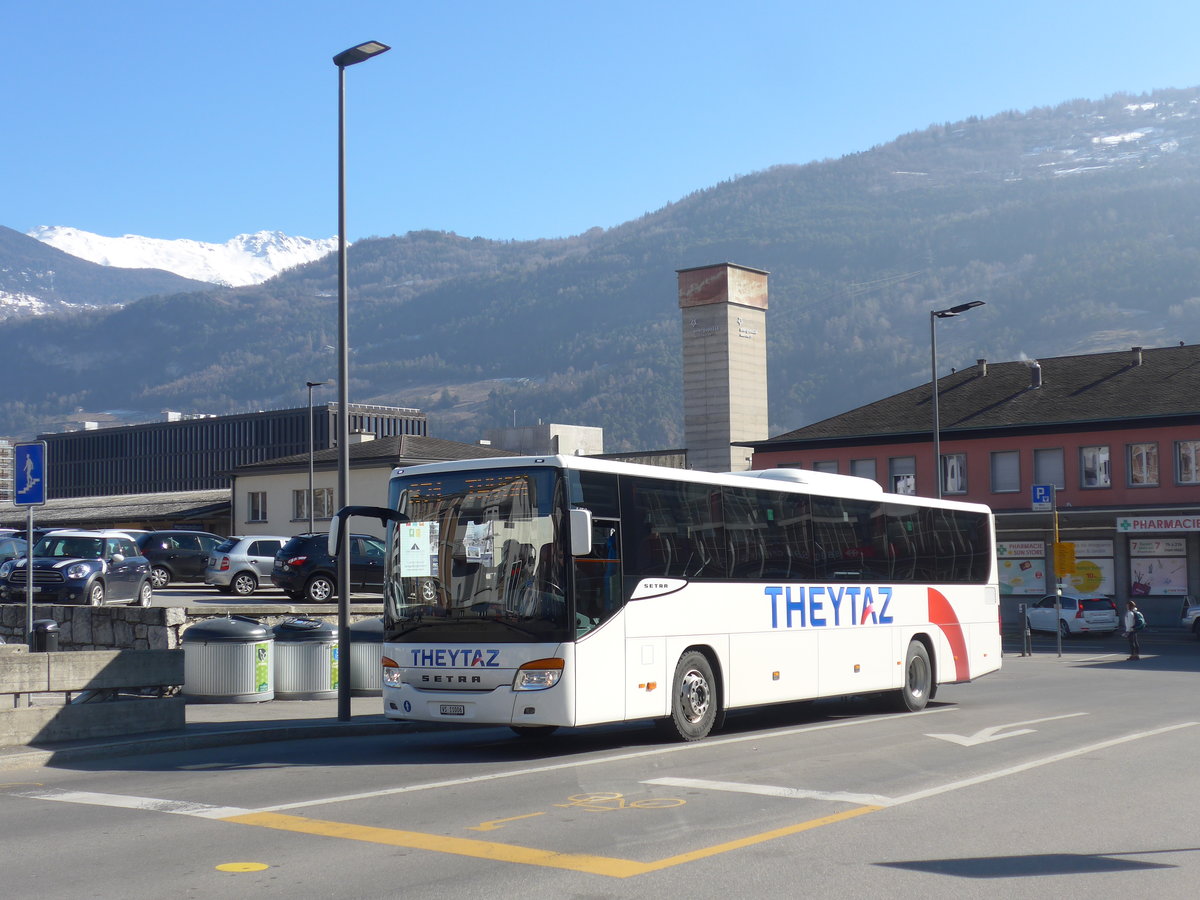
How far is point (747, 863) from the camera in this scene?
8234mm

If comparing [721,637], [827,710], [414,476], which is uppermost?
[414,476]

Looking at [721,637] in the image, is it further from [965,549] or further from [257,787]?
[965,549]

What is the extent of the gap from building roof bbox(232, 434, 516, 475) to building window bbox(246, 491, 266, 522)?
1.03 meters

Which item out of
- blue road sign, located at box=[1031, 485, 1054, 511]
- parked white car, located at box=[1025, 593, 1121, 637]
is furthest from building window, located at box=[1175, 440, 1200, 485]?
blue road sign, located at box=[1031, 485, 1054, 511]

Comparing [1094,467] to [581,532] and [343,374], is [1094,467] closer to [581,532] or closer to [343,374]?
[343,374]

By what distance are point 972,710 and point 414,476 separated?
30.5 feet

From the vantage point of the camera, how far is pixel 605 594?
547 inches

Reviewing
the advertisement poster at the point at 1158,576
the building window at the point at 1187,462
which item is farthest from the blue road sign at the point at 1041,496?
the advertisement poster at the point at 1158,576

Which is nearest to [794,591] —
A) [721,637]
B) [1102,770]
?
[721,637]

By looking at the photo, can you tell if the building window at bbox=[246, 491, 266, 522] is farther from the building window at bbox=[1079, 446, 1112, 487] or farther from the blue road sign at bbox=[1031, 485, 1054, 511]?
the blue road sign at bbox=[1031, 485, 1054, 511]

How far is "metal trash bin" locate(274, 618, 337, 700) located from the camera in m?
20.2

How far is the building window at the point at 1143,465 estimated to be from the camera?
50.9 meters

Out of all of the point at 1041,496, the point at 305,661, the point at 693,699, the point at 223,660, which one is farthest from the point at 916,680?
the point at 1041,496

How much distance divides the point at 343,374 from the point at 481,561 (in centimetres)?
499
